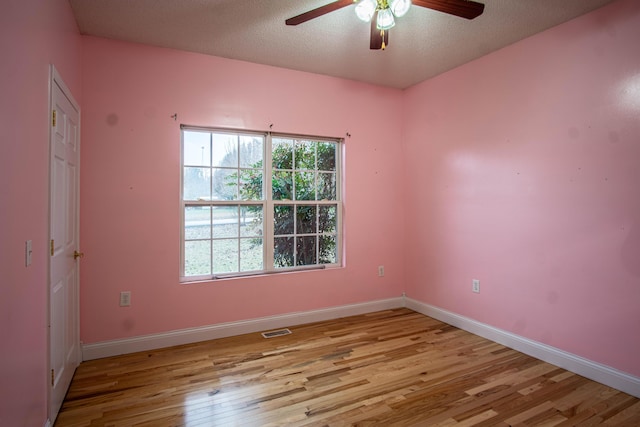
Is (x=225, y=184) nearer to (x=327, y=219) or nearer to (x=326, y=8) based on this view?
(x=327, y=219)

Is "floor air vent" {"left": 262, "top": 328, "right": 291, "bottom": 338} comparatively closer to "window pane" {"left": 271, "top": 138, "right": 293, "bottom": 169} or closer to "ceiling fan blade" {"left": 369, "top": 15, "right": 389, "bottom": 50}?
"window pane" {"left": 271, "top": 138, "right": 293, "bottom": 169}

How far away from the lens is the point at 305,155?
154 inches

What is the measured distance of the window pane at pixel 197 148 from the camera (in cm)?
338

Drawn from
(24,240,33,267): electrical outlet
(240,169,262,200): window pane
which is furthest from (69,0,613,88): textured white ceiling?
(24,240,33,267): electrical outlet

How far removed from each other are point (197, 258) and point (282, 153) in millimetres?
1370

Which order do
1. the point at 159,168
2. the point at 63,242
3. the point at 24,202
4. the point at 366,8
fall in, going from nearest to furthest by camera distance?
1. the point at 24,202
2. the point at 366,8
3. the point at 63,242
4. the point at 159,168

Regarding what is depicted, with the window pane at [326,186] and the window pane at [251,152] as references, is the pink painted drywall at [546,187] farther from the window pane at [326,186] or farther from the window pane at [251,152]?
the window pane at [251,152]

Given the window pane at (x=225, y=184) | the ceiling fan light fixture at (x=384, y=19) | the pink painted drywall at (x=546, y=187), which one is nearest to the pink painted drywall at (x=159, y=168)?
the window pane at (x=225, y=184)

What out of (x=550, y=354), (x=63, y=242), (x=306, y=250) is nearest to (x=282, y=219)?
(x=306, y=250)

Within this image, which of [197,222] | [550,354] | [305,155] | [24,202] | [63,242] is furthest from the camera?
[305,155]

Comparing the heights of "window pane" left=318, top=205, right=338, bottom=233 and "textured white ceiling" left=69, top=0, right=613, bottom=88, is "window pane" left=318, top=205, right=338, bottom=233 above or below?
below

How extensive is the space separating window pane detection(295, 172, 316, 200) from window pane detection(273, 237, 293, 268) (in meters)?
0.49

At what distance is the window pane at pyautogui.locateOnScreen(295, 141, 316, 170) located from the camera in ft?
12.7

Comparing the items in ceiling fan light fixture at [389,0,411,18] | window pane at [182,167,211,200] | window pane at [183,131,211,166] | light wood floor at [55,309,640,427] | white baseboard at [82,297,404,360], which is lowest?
light wood floor at [55,309,640,427]
